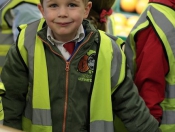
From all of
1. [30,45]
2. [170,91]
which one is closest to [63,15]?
[30,45]

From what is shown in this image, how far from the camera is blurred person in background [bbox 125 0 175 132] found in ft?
5.66

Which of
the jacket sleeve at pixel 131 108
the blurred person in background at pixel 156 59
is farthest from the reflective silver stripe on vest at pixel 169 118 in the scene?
the jacket sleeve at pixel 131 108

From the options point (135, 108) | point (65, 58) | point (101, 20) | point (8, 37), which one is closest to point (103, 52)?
point (65, 58)

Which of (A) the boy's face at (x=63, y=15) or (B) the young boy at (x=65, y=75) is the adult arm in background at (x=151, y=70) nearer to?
(B) the young boy at (x=65, y=75)

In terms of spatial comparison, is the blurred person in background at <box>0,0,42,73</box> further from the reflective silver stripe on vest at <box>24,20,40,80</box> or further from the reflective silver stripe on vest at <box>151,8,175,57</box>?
the reflective silver stripe on vest at <box>151,8,175,57</box>

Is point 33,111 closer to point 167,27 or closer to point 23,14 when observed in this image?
point 23,14

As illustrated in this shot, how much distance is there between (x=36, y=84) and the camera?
1558 mm

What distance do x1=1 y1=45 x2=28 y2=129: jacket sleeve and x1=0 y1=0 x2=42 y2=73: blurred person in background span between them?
40cm

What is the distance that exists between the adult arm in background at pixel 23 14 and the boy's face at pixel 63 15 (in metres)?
0.45

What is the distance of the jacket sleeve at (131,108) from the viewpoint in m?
1.63

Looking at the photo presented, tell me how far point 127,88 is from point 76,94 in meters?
0.23

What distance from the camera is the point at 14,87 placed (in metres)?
1.60

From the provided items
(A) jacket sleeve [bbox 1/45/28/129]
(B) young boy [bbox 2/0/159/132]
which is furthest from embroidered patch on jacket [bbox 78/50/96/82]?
(A) jacket sleeve [bbox 1/45/28/129]

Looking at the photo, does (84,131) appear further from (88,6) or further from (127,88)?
(88,6)
